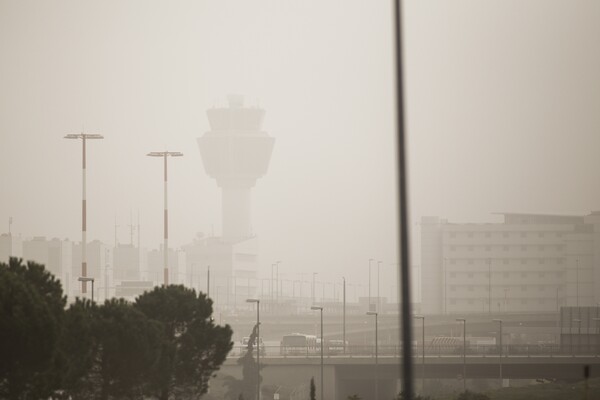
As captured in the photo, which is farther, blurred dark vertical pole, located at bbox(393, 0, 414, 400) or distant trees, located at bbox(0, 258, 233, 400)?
distant trees, located at bbox(0, 258, 233, 400)

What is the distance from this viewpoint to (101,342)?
2325 inches

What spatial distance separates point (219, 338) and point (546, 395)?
2918cm

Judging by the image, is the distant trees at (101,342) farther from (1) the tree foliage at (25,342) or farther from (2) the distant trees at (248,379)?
(2) the distant trees at (248,379)

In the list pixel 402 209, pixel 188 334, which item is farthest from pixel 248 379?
pixel 402 209

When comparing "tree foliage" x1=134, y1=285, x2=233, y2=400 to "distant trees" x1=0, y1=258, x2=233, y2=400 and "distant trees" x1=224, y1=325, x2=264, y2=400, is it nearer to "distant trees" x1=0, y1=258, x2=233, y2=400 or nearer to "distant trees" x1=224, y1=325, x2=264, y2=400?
"distant trees" x1=0, y1=258, x2=233, y2=400

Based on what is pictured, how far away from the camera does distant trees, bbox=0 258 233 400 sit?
49.2 metres

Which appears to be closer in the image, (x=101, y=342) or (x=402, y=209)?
(x=402, y=209)

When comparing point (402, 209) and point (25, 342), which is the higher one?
point (402, 209)

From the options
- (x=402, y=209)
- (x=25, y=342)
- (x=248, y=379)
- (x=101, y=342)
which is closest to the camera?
(x=402, y=209)

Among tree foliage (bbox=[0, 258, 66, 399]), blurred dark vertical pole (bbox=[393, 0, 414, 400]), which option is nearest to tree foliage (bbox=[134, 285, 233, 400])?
tree foliage (bbox=[0, 258, 66, 399])

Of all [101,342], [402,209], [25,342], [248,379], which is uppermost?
[402,209]

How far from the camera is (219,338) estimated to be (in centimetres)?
6756

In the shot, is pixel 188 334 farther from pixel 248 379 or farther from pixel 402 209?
pixel 402 209

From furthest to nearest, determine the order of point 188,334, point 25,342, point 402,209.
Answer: point 188,334 < point 25,342 < point 402,209
